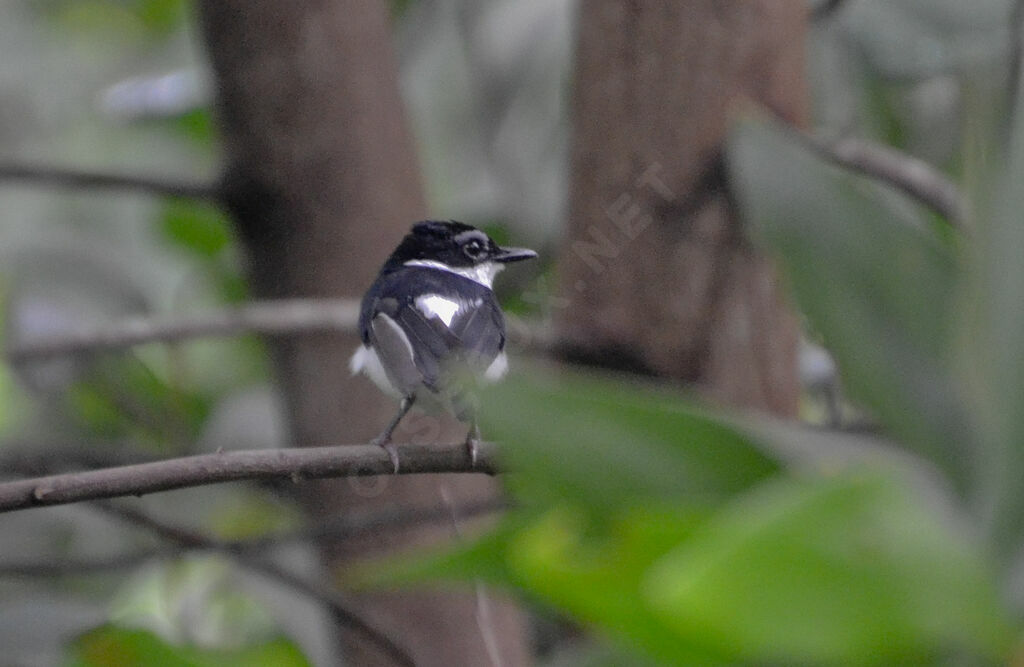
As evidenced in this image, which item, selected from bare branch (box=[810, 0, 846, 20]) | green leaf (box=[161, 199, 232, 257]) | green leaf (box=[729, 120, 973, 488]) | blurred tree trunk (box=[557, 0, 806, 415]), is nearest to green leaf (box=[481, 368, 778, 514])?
green leaf (box=[729, 120, 973, 488])

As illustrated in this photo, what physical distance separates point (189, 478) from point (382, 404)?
117 cm

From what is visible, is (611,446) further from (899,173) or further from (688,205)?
(899,173)

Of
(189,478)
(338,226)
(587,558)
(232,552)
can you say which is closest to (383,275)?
(338,226)

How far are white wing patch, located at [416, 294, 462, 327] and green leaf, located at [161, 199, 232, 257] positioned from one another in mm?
1421

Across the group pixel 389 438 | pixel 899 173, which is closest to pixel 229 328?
pixel 389 438

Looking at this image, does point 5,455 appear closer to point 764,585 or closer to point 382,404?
point 382,404

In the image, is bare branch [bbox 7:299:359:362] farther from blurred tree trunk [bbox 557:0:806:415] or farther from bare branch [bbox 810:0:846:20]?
bare branch [bbox 810:0:846:20]

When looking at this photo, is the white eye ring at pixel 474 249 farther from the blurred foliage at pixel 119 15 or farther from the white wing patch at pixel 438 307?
the blurred foliage at pixel 119 15

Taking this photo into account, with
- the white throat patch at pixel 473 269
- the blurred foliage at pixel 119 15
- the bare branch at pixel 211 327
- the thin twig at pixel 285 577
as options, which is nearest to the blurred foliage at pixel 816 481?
the thin twig at pixel 285 577

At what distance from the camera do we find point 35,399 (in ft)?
9.84

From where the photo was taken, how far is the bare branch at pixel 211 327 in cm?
197

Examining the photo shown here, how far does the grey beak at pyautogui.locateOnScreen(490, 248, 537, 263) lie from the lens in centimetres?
211

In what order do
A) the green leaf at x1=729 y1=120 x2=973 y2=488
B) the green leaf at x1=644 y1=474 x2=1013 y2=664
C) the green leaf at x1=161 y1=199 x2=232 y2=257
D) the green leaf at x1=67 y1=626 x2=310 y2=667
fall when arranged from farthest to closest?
the green leaf at x1=161 y1=199 x2=232 y2=257
the green leaf at x1=67 y1=626 x2=310 y2=667
the green leaf at x1=729 y1=120 x2=973 y2=488
the green leaf at x1=644 y1=474 x2=1013 y2=664

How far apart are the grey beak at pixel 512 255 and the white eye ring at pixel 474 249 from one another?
3cm
